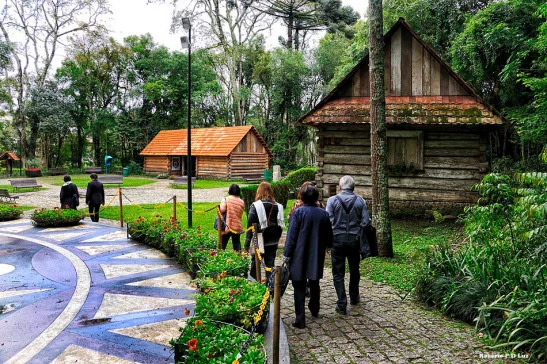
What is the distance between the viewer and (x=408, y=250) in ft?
30.2

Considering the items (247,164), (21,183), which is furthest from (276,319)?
(247,164)

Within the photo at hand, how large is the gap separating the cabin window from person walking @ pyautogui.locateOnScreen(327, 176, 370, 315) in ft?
24.6

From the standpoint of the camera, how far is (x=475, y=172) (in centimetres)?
1237

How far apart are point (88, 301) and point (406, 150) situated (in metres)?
10.1

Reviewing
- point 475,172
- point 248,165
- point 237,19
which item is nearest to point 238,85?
point 237,19

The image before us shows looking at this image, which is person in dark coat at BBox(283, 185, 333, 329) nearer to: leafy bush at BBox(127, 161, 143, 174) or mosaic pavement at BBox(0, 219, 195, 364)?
mosaic pavement at BBox(0, 219, 195, 364)

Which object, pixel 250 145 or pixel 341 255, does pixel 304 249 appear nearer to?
pixel 341 255

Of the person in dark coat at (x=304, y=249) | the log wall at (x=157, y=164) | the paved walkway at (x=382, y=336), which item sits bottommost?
the paved walkway at (x=382, y=336)

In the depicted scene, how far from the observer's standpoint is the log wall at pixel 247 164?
3497cm

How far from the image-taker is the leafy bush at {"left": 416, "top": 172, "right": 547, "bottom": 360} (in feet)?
15.0

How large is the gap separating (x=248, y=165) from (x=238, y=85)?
13025 mm

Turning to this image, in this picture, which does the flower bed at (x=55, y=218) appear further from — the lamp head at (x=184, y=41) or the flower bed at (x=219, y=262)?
the flower bed at (x=219, y=262)

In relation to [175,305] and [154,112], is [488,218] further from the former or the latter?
[154,112]

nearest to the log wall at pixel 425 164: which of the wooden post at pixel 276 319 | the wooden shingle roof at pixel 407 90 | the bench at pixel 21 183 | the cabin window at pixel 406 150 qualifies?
the cabin window at pixel 406 150
